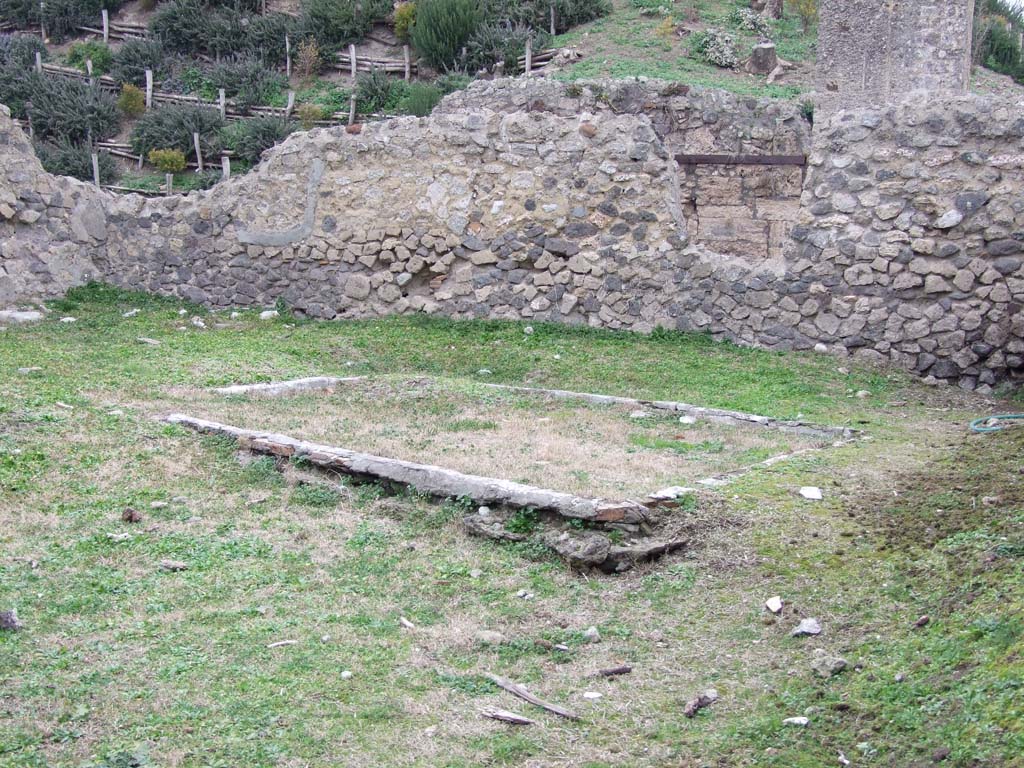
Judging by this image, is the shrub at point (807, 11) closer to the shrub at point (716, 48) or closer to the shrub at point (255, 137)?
the shrub at point (716, 48)

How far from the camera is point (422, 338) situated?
11750mm

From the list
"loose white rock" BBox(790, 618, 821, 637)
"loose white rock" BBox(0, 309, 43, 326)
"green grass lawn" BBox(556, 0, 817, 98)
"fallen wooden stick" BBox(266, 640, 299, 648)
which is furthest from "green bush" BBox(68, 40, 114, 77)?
"loose white rock" BBox(790, 618, 821, 637)

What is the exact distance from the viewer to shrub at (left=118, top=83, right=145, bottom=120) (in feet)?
90.1

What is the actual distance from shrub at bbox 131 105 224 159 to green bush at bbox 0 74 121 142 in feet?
3.57

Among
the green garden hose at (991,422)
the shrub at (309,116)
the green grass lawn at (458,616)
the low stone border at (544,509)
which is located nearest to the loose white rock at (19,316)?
the green grass lawn at (458,616)

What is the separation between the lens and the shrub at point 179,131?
2615cm

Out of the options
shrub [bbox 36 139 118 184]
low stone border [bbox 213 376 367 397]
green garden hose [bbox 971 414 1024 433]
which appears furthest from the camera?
shrub [bbox 36 139 118 184]

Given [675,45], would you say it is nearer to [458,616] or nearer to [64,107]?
[64,107]

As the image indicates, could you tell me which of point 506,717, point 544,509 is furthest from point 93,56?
point 506,717

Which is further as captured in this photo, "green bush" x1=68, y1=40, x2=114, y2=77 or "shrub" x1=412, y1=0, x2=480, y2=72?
"green bush" x1=68, y1=40, x2=114, y2=77

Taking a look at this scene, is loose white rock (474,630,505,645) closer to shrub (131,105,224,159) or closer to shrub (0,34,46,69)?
shrub (131,105,224,159)

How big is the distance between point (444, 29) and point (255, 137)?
6275 millimetres

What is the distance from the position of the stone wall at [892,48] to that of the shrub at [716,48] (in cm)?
215

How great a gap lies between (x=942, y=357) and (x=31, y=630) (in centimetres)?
817
